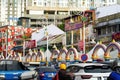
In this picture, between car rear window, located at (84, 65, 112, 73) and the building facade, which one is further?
the building facade

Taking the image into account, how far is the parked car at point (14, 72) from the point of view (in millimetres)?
13672

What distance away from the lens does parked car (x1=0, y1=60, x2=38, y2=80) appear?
1367 cm

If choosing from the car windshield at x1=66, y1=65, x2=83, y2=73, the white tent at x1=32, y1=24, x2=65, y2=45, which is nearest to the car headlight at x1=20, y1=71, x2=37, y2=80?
the car windshield at x1=66, y1=65, x2=83, y2=73

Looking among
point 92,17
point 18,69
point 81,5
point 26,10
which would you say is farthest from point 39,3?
point 18,69

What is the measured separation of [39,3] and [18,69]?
14624cm

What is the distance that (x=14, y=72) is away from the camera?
45.4ft

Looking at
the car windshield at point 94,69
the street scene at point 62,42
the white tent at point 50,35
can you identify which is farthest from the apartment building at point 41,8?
the car windshield at point 94,69

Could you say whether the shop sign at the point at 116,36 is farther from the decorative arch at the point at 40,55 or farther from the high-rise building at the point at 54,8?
the high-rise building at the point at 54,8

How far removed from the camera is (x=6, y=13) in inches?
6526

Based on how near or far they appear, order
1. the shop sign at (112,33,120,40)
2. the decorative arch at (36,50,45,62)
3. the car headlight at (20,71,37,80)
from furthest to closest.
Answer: the decorative arch at (36,50,45,62)
the shop sign at (112,33,120,40)
the car headlight at (20,71,37,80)

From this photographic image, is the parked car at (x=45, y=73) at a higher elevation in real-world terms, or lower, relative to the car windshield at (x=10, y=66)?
lower

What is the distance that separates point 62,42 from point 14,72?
64190 mm

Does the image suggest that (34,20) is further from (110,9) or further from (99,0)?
(110,9)

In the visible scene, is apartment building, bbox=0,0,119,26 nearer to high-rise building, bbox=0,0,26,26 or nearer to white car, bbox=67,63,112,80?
high-rise building, bbox=0,0,26,26
